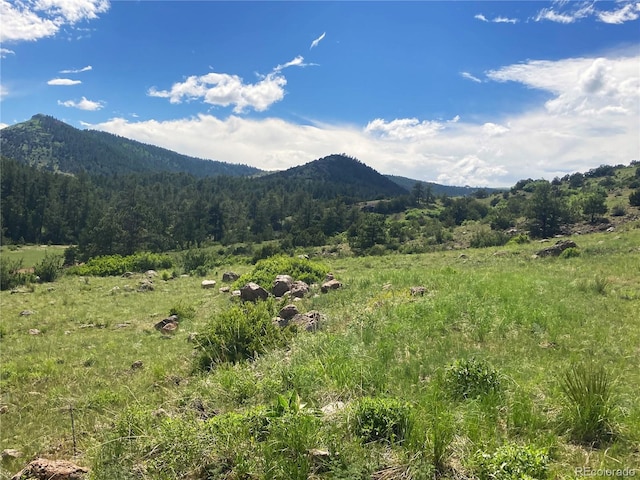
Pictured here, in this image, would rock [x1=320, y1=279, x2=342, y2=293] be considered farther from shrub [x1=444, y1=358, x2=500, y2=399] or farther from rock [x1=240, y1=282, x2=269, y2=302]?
shrub [x1=444, y1=358, x2=500, y2=399]

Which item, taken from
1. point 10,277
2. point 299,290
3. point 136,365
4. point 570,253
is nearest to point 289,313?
point 299,290

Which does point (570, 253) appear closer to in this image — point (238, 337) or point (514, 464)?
point (238, 337)

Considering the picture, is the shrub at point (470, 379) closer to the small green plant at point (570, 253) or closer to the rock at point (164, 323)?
the rock at point (164, 323)

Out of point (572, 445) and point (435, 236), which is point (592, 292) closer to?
point (572, 445)

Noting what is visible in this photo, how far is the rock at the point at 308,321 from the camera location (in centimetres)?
1282

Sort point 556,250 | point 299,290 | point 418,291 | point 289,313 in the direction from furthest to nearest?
point 556,250
point 299,290
point 418,291
point 289,313

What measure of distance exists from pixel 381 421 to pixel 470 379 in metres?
2.15

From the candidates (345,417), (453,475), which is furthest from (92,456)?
(453,475)

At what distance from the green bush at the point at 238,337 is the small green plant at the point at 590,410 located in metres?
7.55

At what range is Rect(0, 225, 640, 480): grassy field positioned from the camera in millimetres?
5219

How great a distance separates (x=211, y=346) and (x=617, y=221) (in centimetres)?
5929

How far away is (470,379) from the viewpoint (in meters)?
7.00

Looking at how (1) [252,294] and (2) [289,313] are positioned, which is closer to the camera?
(2) [289,313]

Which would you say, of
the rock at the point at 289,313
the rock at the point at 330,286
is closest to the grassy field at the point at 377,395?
the rock at the point at 289,313
